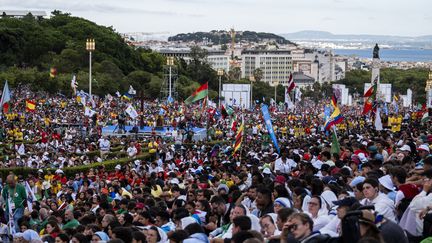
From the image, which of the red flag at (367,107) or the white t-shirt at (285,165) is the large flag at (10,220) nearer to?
the white t-shirt at (285,165)

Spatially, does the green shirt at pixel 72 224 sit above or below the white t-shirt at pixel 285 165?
below

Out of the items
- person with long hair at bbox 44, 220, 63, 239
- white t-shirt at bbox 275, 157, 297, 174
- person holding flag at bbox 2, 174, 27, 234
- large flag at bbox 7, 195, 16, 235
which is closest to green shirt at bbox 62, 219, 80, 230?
person with long hair at bbox 44, 220, 63, 239

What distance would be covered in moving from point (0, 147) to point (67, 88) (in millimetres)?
37065

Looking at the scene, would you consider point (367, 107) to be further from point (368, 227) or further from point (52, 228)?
point (368, 227)

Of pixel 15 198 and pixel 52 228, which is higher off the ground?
pixel 52 228

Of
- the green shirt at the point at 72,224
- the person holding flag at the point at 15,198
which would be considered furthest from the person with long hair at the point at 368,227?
the person holding flag at the point at 15,198

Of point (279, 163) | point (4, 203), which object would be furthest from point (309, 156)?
point (4, 203)

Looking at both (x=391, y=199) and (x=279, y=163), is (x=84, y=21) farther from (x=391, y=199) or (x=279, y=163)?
(x=391, y=199)

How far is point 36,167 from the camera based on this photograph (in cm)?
2761

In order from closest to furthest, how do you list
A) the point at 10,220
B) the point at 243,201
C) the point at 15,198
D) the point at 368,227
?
the point at 368,227 < the point at 243,201 < the point at 10,220 < the point at 15,198

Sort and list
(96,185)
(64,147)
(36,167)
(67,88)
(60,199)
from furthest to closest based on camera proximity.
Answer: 1. (67,88)
2. (64,147)
3. (36,167)
4. (96,185)
5. (60,199)

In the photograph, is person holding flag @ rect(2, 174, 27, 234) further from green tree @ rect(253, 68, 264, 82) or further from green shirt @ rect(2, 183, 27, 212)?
green tree @ rect(253, 68, 264, 82)

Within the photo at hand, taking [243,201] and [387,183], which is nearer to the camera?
[387,183]

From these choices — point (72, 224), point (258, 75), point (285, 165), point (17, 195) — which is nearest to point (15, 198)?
point (17, 195)
